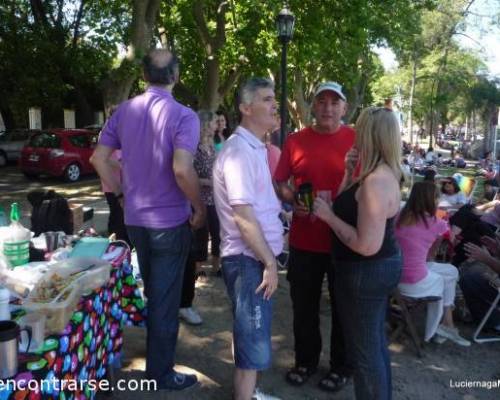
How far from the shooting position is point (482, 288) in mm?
4113

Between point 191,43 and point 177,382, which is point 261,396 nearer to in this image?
point 177,382

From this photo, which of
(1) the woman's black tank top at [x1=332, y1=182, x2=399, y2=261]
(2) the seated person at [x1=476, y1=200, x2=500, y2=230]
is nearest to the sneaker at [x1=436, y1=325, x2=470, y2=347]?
(2) the seated person at [x1=476, y1=200, x2=500, y2=230]

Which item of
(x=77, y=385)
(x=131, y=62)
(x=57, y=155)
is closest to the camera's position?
(x=77, y=385)

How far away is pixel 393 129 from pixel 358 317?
3.10 ft

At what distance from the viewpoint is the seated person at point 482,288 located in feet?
13.3

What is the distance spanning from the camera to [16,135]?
1850cm

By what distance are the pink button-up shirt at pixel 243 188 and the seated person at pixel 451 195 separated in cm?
487

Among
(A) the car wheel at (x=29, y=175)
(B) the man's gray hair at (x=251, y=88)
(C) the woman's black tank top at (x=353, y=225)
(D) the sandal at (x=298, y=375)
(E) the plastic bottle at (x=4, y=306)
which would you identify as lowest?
(D) the sandal at (x=298, y=375)

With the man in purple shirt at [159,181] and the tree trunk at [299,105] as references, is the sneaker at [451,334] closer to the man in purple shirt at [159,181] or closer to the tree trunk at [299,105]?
the man in purple shirt at [159,181]

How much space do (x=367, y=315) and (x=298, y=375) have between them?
995 millimetres

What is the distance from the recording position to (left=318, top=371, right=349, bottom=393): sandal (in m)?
3.09

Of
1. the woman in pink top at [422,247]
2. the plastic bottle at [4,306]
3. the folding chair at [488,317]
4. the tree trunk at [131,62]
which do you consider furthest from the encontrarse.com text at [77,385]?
the tree trunk at [131,62]

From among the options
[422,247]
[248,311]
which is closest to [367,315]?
[248,311]

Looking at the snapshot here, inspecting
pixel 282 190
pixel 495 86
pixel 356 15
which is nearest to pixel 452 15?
pixel 495 86
